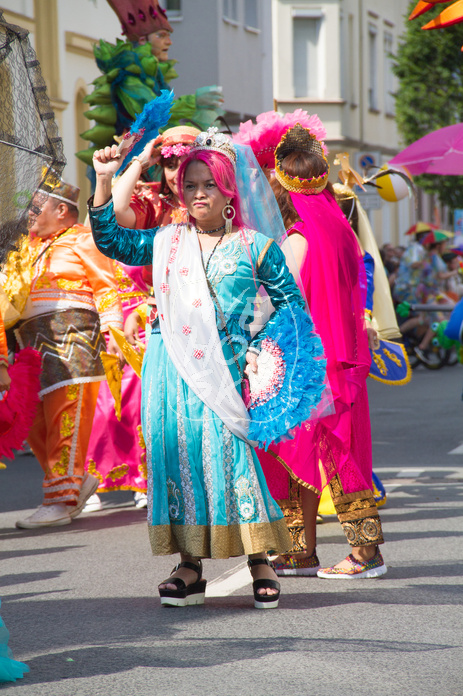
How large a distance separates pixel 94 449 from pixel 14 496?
0.89m

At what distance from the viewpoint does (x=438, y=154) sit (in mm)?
11633

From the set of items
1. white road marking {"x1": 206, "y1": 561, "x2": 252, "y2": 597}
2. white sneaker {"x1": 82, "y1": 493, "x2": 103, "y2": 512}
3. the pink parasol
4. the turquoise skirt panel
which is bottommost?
white sneaker {"x1": 82, "y1": 493, "x2": 103, "y2": 512}

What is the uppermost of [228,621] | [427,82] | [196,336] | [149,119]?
[427,82]

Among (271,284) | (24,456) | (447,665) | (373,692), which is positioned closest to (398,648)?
(447,665)

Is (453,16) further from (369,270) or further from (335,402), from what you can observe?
(335,402)

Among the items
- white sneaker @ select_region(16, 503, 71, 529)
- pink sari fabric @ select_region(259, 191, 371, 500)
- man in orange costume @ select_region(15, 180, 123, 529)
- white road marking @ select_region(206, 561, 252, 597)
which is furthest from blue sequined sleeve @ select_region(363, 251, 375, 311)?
white sneaker @ select_region(16, 503, 71, 529)

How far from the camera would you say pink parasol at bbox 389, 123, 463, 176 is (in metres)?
11.1

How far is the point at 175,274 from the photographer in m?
4.83

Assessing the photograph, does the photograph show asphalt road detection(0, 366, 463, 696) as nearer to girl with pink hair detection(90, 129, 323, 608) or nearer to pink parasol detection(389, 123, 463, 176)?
girl with pink hair detection(90, 129, 323, 608)

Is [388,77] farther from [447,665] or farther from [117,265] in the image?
[447,665]

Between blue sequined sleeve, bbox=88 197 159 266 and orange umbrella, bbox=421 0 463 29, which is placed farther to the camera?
orange umbrella, bbox=421 0 463 29

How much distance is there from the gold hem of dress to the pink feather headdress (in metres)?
1.96

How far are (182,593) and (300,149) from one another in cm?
205

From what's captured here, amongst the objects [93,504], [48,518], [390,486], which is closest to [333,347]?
[48,518]
